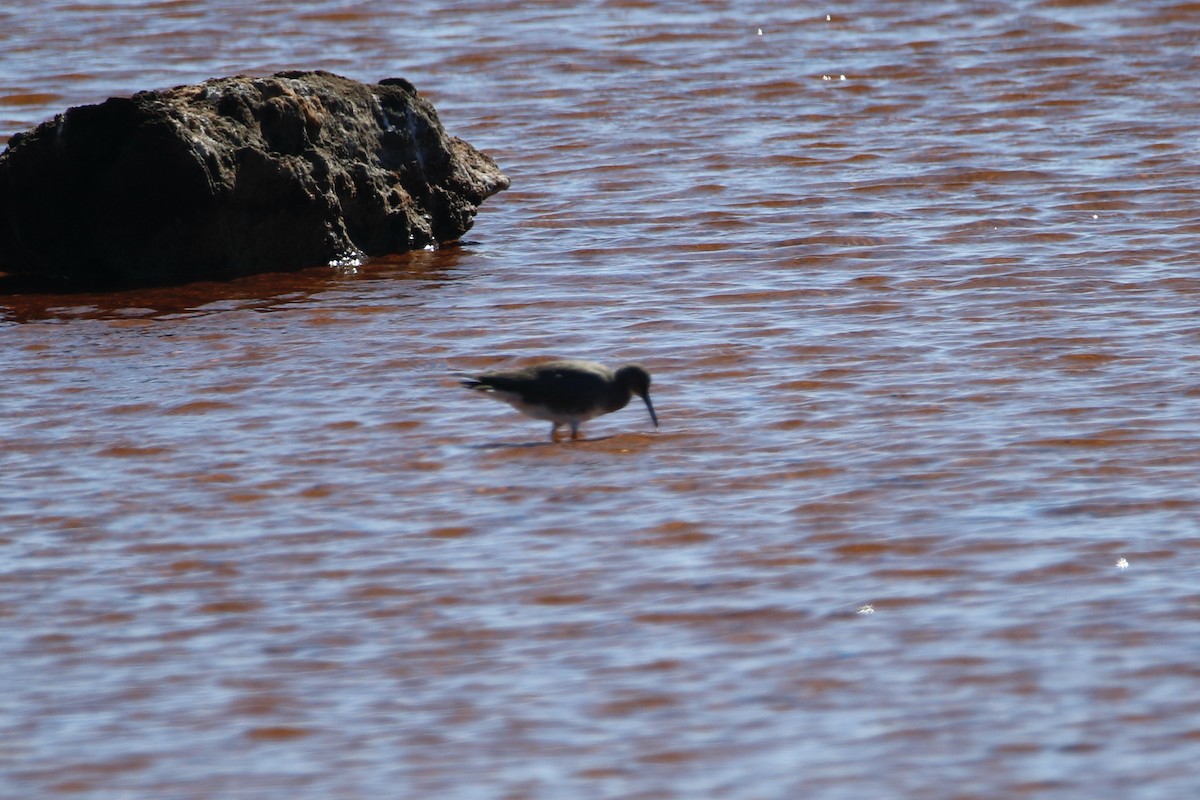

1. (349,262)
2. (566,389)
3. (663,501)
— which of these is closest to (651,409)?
(566,389)

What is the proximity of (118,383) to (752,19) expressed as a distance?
12.6 metres

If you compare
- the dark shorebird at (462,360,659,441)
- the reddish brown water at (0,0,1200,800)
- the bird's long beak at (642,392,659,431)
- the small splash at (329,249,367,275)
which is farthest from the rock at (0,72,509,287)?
the bird's long beak at (642,392,659,431)

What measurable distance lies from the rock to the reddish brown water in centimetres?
33

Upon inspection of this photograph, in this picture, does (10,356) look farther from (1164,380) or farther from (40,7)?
(40,7)

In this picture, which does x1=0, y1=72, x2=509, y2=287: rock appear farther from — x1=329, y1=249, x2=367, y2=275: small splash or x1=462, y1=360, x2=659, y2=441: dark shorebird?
x1=462, y1=360, x2=659, y2=441: dark shorebird

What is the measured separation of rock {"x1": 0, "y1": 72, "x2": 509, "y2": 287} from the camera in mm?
11195

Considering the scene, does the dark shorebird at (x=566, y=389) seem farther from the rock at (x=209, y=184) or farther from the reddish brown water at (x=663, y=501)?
the rock at (x=209, y=184)

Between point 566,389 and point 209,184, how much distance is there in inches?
158

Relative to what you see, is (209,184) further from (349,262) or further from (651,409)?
(651,409)

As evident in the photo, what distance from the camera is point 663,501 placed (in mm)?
7305

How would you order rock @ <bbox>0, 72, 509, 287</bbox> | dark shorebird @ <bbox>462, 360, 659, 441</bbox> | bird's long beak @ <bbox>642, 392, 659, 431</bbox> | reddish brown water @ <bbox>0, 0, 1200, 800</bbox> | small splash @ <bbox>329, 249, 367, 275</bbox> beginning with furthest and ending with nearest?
small splash @ <bbox>329, 249, 367, 275</bbox>
rock @ <bbox>0, 72, 509, 287</bbox>
bird's long beak @ <bbox>642, 392, 659, 431</bbox>
dark shorebird @ <bbox>462, 360, 659, 441</bbox>
reddish brown water @ <bbox>0, 0, 1200, 800</bbox>

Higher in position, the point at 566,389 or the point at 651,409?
the point at 566,389

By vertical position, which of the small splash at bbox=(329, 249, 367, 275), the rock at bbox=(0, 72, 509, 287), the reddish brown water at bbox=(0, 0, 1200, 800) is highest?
the rock at bbox=(0, 72, 509, 287)

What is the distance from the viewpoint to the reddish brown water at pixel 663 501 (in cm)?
529
